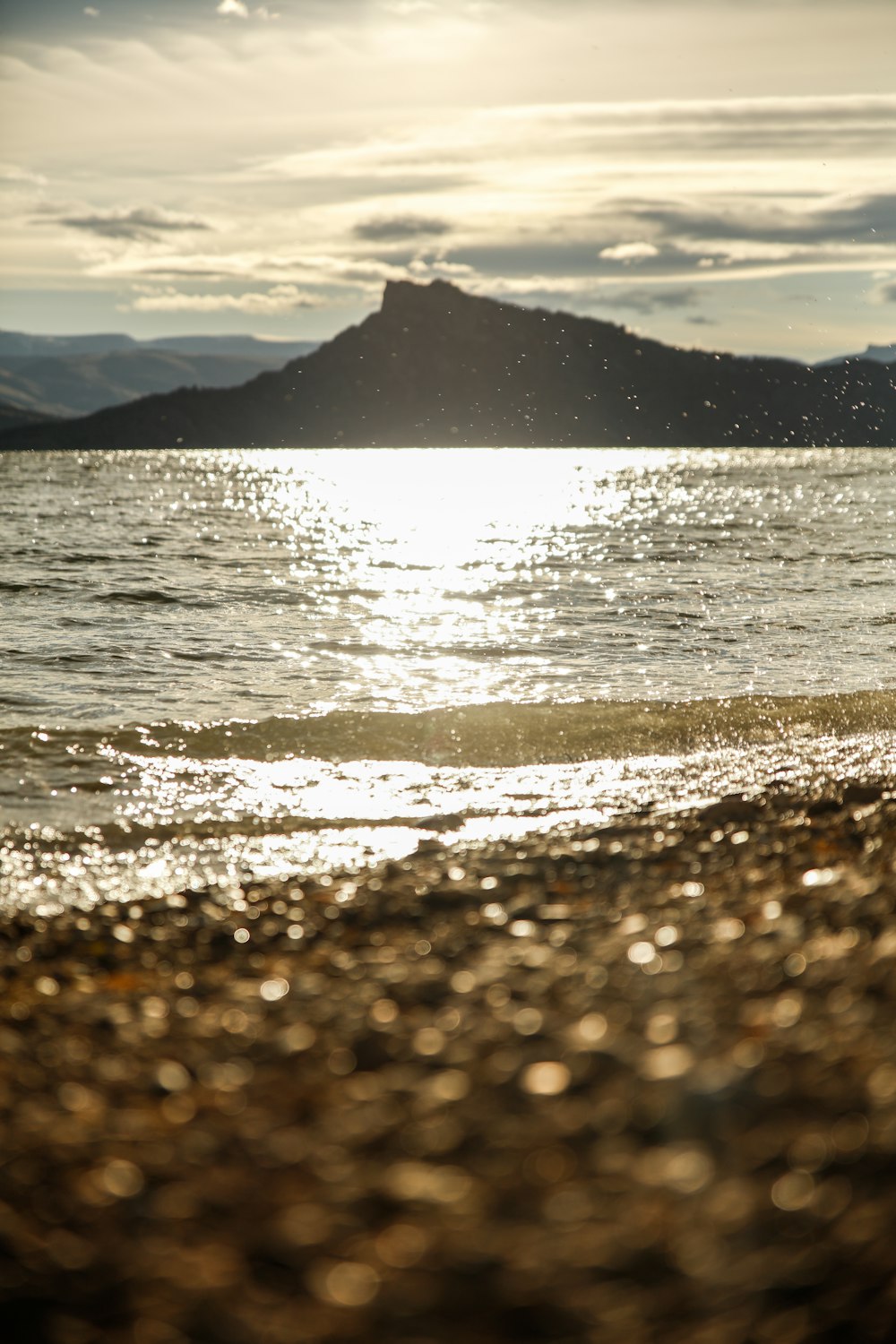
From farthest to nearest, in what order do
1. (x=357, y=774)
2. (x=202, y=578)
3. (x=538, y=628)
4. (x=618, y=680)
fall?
(x=202, y=578)
(x=538, y=628)
(x=618, y=680)
(x=357, y=774)

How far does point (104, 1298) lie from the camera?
346 centimetres

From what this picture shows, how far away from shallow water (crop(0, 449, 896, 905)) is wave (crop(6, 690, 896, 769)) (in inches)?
1.8

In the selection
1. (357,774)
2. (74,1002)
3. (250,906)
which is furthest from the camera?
(357,774)

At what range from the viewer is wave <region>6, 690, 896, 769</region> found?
448 inches

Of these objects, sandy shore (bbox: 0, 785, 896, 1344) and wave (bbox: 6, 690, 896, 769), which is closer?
sandy shore (bbox: 0, 785, 896, 1344)

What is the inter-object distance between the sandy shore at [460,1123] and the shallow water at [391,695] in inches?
83.8

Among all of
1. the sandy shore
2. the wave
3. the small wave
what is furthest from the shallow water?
the sandy shore

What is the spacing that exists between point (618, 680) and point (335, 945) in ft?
32.2

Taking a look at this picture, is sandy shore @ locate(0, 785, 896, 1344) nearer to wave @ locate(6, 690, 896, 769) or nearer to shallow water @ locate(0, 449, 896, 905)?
shallow water @ locate(0, 449, 896, 905)

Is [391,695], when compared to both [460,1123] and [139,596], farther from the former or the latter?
[139,596]

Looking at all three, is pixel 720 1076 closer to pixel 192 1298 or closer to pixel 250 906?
pixel 192 1298

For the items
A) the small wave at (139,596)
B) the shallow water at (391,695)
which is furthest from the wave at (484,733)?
the small wave at (139,596)

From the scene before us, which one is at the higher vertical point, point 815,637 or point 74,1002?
point 815,637

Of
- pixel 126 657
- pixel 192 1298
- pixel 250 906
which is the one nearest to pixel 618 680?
pixel 126 657
